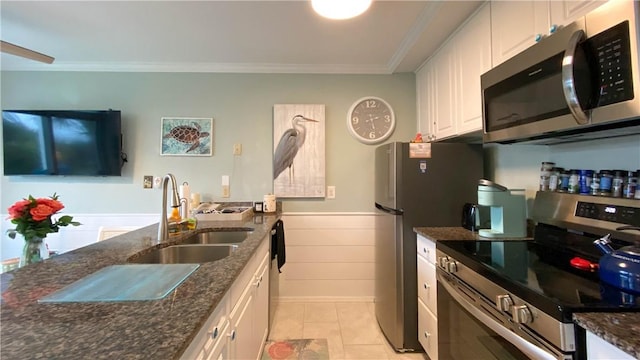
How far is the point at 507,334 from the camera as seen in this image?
93cm

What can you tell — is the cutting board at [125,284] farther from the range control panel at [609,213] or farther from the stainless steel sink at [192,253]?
the range control panel at [609,213]

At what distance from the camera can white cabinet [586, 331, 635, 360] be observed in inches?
24.9

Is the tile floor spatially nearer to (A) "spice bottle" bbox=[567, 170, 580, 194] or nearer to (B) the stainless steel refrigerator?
(B) the stainless steel refrigerator

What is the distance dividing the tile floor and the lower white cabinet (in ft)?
1.39

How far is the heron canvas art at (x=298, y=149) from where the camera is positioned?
2676mm

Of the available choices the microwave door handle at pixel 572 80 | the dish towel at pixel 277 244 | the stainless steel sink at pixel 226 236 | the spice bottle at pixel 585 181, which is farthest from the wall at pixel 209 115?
the microwave door handle at pixel 572 80

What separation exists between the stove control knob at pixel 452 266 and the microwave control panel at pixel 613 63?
0.85m

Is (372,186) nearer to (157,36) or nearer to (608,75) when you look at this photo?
(608,75)

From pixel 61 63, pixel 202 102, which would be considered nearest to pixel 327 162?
pixel 202 102

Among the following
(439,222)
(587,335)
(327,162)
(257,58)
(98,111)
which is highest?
(257,58)

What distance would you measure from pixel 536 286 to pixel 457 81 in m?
1.54

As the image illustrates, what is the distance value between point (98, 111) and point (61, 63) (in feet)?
2.04

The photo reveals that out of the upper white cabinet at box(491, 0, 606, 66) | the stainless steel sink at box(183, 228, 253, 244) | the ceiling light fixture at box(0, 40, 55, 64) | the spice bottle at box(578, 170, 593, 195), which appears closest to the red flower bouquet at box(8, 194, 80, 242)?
the stainless steel sink at box(183, 228, 253, 244)

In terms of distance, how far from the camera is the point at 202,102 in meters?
2.70
